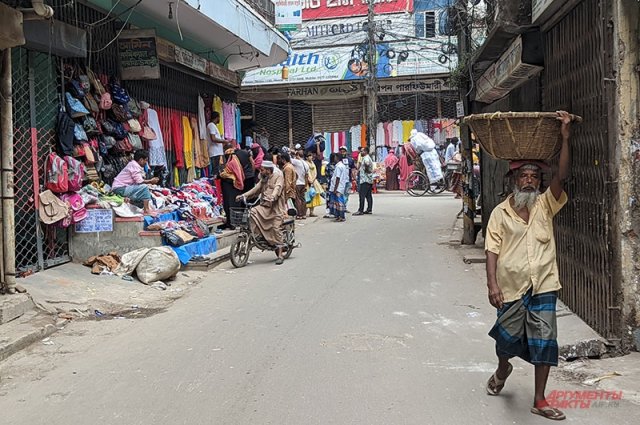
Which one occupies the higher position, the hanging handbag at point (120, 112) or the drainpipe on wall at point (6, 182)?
the hanging handbag at point (120, 112)

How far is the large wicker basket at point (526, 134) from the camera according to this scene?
14.4 feet

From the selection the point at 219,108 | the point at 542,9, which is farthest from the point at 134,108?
the point at 542,9

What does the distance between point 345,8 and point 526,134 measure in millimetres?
26950

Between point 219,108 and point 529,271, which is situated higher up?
point 219,108

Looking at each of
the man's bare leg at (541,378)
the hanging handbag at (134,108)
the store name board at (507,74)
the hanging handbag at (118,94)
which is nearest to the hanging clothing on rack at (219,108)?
the hanging handbag at (134,108)

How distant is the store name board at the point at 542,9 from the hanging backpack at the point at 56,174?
6687mm

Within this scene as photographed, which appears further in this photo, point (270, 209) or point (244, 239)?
point (270, 209)

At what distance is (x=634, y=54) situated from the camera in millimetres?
5145

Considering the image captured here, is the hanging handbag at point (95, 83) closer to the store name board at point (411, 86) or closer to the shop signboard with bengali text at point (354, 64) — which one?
the shop signboard with bengali text at point (354, 64)

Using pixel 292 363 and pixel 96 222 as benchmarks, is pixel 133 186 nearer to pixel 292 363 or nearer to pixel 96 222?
pixel 96 222

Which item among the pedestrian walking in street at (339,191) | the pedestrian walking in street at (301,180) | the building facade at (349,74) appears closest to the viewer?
the pedestrian walking in street at (339,191)

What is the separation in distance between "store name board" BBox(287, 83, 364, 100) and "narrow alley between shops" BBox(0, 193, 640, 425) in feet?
66.7

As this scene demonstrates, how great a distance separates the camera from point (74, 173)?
9414 millimetres

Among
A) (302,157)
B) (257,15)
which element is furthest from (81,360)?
(302,157)
